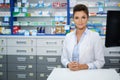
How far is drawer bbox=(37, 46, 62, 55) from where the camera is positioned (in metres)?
4.41

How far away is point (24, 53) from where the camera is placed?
447 centimetres

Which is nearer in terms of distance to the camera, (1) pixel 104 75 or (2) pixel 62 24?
(1) pixel 104 75

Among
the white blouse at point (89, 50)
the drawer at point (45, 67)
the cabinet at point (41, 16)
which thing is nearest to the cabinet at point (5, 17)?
the cabinet at point (41, 16)

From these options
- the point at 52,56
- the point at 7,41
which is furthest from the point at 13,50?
the point at 52,56

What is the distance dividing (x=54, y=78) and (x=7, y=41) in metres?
2.92

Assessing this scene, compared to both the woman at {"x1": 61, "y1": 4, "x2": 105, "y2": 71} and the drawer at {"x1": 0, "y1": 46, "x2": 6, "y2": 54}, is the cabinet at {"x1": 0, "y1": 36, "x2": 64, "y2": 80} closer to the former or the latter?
the drawer at {"x1": 0, "y1": 46, "x2": 6, "y2": 54}

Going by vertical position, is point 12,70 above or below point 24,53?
below

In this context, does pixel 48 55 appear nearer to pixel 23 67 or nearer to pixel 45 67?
pixel 45 67

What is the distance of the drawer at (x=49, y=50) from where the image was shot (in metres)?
4.41

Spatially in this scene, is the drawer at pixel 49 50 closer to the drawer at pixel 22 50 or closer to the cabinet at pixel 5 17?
the drawer at pixel 22 50

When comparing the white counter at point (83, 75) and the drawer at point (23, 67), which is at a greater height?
the white counter at point (83, 75)

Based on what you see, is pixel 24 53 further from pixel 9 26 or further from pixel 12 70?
pixel 9 26

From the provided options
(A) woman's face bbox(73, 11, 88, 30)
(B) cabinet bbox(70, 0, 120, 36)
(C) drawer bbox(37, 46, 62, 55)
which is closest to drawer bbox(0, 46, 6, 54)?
(C) drawer bbox(37, 46, 62, 55)

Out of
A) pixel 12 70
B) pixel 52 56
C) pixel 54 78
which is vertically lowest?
pixel 12 70
